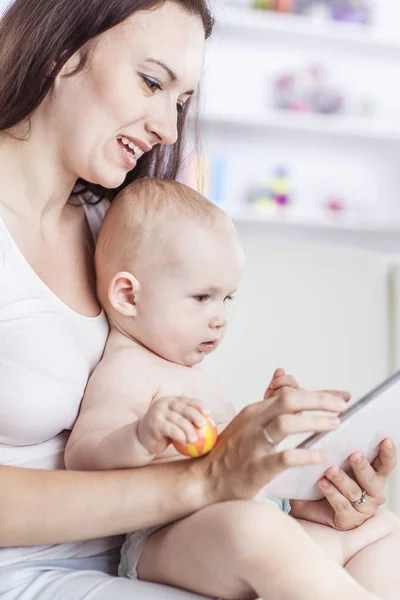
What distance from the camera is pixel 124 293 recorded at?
4.22 ft

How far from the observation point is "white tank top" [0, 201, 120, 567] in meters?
1.17

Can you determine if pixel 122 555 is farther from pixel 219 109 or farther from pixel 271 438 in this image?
pixel 219 109

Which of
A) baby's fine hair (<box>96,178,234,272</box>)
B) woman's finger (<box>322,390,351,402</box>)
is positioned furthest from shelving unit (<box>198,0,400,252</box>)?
woman's finger (<box>322,390,351,402</box>)

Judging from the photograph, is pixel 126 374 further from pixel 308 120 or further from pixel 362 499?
pixel 308 120

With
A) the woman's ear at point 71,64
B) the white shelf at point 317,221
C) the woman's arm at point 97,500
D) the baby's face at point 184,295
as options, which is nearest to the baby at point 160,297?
the baby's face at point 184,295

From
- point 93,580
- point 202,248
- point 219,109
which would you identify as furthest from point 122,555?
point 219,109

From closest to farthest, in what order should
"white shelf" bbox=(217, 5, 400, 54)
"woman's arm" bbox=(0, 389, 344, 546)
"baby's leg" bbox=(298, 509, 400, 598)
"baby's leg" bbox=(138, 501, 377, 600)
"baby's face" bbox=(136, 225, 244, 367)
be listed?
1. "baby's leg" bbox=(138, 501, 377, 600)
2. "woman's arm" bbox=(0, 389, 344, 546)
3. "baby's leg" bbox=(298, 509, 400, 598)
4. "baby's face" bbox=(136, 225, 244, 367)
5. "white shelf" bbox=(217, 5, 400, 54)

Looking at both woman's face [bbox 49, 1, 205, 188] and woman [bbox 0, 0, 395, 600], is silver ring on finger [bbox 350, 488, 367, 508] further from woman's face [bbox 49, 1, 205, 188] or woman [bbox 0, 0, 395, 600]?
woman's face [bbox 49, 1, 205, 188]

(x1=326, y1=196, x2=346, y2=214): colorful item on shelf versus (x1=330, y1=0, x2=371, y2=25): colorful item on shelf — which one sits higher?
(x1=330, y1=0, x2=371, y2=25): colorful item on shelf

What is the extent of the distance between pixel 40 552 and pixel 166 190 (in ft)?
1.91

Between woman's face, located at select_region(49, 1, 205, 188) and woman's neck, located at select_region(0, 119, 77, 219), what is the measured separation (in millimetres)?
27

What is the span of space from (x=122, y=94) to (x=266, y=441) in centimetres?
59

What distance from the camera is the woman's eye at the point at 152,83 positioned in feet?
4.19

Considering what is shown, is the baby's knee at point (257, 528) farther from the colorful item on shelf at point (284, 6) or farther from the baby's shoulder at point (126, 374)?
the colorful item on shelf at point (284, 6)
